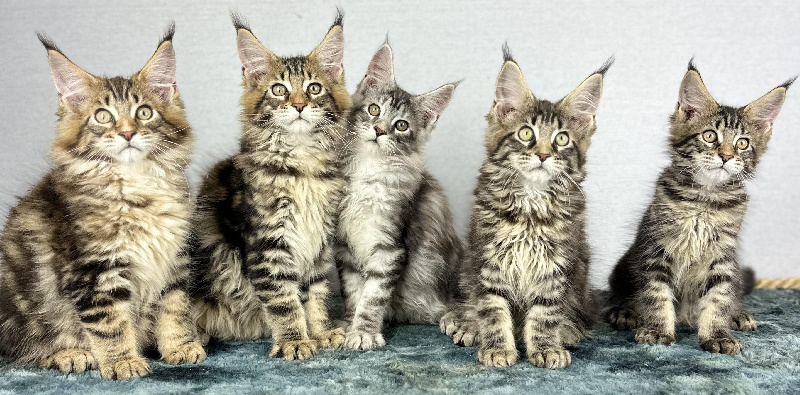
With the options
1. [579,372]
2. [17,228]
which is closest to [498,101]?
[579,372]

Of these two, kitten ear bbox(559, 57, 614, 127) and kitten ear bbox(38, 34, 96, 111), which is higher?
kitten ear bbox(559, 57, 614, 127)

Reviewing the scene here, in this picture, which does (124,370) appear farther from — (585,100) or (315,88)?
(585,100)

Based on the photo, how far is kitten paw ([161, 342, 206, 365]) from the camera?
249 centimetres

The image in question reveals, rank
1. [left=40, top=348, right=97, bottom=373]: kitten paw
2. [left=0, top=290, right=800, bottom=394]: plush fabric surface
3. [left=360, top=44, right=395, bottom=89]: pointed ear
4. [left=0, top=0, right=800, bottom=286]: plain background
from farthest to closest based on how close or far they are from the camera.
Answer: [left=0, top=0, right=800, bottom=286]: plain background → [left=360, top=44, right=395, bottom=89]: pointed ear → [left=40, top=348, right=97, bottom=373]: kitten paw → [left=0, top=290, right=800, bottom=394]: plush fabric surface

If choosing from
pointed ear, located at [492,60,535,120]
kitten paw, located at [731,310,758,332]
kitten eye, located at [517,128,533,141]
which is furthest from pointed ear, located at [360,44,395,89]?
kitten paw, located at [731,310,758,332]

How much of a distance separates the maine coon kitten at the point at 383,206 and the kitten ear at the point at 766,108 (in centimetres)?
107

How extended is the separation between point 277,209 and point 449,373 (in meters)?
0.79

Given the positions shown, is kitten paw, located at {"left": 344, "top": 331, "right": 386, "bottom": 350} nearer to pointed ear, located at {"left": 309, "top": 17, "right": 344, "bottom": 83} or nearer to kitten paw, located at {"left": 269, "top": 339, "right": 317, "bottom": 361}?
kitten paw, located at {"left": 269, "top": 339, "right": 317, "bottom": 361}

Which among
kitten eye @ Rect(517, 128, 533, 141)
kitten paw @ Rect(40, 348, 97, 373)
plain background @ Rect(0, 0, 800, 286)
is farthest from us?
plain background @ Rect(0, 0, 800, 286)

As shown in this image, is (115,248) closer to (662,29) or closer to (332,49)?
(332,49)

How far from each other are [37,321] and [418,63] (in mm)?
2065

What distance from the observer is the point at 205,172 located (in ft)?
9.70

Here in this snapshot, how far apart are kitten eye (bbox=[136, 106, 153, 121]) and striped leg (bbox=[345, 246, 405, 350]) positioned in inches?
35.5

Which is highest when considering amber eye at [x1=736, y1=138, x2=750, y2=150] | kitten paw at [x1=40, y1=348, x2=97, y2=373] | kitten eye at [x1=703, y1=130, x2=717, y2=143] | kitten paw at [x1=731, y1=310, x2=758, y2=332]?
kitten eye at [x1=703, y1=130, x2=717, y2=143]
